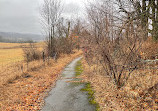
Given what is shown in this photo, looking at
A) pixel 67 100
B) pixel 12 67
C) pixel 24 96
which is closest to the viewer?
pixel 67 100

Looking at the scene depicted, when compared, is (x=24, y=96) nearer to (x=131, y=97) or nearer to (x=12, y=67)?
(x=131, y=97)

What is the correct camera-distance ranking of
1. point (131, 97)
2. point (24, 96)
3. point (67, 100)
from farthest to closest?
point (24, 96) < point (67, 100) < point (131, 97)

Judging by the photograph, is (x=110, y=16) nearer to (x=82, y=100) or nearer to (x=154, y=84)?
(x=154, y=84)

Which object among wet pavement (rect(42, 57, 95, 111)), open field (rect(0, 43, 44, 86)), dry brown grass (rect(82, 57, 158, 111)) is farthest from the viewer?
open field (rect(0, 43, 44, 86))

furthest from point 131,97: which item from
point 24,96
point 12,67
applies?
point 12,67

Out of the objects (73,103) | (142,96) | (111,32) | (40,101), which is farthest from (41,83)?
(142,96)

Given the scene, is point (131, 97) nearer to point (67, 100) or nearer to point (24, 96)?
point (67, 100)

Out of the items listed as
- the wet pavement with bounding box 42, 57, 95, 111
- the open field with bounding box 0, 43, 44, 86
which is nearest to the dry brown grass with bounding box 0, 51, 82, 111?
the wet pavement with bounding box 42, 57, 95, 111

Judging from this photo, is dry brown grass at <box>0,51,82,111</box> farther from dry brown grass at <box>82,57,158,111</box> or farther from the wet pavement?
dry brown grass at <box>82,57,158,111</box>

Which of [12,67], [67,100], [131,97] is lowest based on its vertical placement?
[12,67]

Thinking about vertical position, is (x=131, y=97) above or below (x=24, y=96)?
above

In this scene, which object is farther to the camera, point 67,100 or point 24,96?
point 24,96

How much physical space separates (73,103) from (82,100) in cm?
54

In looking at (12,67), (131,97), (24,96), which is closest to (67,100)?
(24,96)
